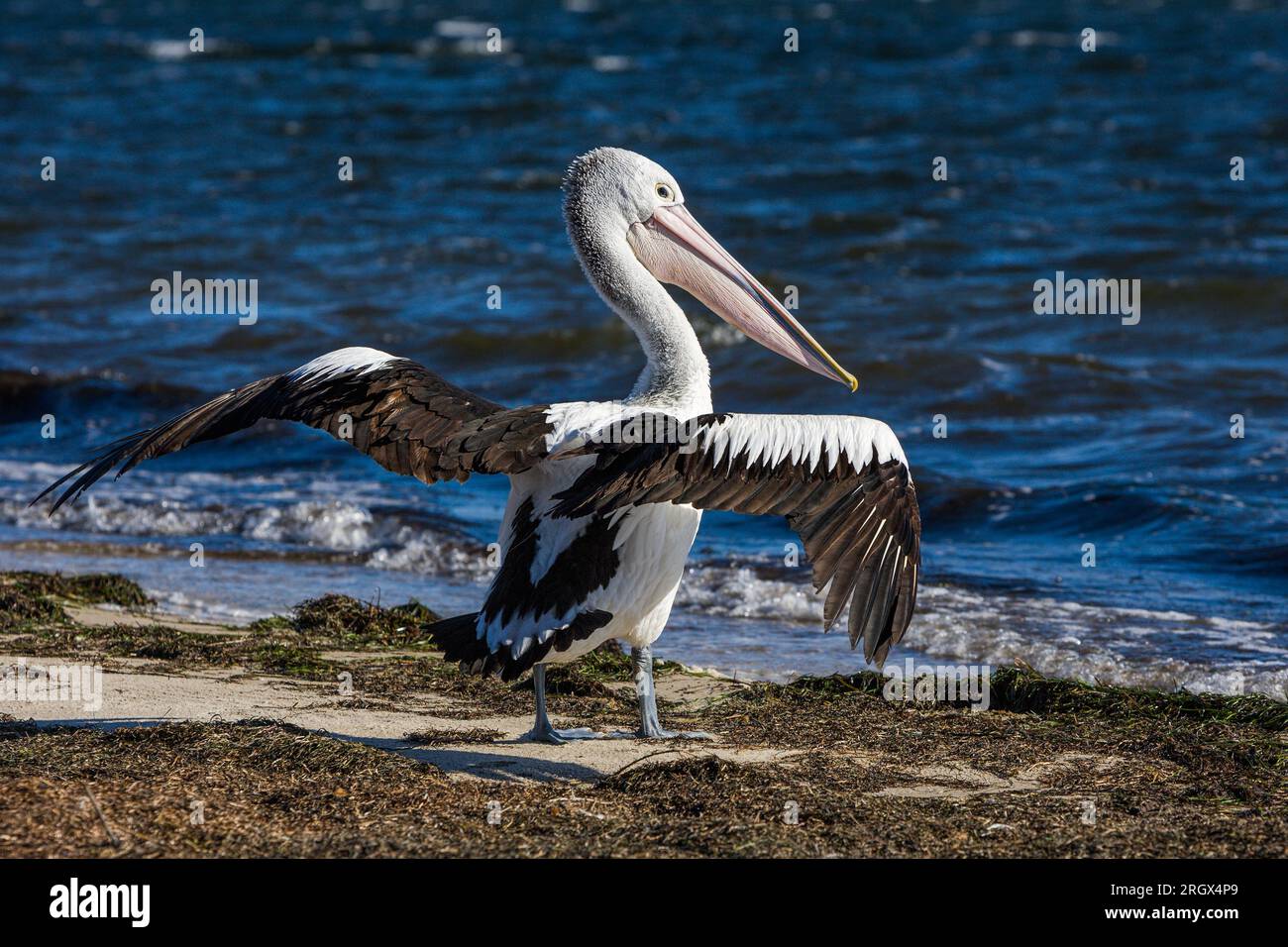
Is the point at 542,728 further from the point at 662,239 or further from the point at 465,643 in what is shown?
the point at 662,239

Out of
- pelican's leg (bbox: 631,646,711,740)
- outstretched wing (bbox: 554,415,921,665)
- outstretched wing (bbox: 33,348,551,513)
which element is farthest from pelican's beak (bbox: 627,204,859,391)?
pelican's leg (bbox: 631,646,711,740)

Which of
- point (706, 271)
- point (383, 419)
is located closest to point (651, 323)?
point (706, 271)

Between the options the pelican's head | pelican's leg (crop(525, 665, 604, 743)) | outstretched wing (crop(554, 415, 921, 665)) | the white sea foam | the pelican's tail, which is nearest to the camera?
outstretched wing (crop(554, 415, 921, 665))

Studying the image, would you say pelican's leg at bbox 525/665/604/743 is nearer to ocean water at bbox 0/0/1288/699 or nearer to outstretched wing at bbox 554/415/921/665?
outstretched wing at bbox 554/415/921/665

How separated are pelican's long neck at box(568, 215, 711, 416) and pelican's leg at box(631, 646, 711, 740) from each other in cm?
88

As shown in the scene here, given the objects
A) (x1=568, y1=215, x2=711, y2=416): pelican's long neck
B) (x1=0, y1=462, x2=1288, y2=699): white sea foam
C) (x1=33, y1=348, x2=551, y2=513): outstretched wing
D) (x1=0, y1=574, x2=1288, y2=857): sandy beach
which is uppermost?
(x1=568, y1=215, x2=711, y2=416): pelican's long neck

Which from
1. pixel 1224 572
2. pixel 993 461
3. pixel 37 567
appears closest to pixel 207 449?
pixel 37 567

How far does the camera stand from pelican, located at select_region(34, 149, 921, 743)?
4.62m

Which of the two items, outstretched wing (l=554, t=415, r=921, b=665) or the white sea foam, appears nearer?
outstretched wing (l=554, t=415, r=921, b=665)

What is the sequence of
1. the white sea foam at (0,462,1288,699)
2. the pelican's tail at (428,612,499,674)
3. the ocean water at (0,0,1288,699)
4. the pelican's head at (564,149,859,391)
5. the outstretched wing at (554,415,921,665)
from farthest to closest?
the ocean water at (0,0,1288,699) → the white sea foam at (0,462,1288,699) → the pelican's head at (564,149,859,391) → the pelican's tail at (428,612,499,674) → the outstretched wing at (554,415,921,665)

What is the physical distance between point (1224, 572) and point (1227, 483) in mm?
1624

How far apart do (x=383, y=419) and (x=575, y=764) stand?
4.29 ft

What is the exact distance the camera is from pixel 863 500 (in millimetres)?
4680

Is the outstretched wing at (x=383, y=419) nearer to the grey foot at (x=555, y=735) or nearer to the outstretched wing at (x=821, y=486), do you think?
the outstretched wing at (x=821, y=486)
